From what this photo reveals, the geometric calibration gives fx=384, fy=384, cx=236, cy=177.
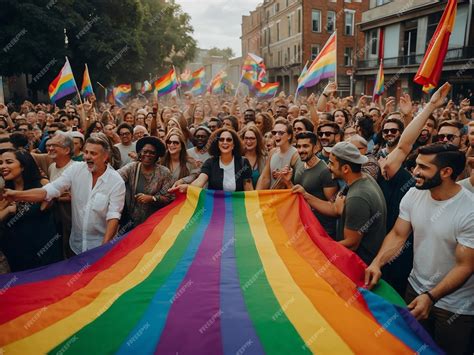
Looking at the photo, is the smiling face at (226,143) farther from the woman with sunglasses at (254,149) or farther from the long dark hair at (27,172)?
the long dark hair at (27,172)

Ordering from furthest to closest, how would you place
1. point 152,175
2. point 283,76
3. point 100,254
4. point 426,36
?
point 283,76 < point 426,36 < point 152,175 < point 100,254

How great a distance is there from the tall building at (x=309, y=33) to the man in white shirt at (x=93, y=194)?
31884 mm

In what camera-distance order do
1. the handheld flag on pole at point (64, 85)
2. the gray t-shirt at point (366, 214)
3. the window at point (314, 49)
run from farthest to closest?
the window at point (314, 49) < the handheld flag on pole at point (64, 85) < the gray t-shirt at point (366, 214)

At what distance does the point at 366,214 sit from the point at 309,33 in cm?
4027

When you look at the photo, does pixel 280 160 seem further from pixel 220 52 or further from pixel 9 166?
pixel 220 52

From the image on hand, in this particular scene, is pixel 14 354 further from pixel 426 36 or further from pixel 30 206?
pixel 426 36

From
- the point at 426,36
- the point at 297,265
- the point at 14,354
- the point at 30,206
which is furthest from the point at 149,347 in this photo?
the point at 426,36

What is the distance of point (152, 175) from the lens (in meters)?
4.48

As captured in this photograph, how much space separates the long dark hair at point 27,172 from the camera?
3.57m

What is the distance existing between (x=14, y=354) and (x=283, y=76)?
153 feet

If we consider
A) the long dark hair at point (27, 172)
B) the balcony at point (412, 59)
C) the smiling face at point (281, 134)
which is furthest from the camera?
the balcony at point (412, 59)

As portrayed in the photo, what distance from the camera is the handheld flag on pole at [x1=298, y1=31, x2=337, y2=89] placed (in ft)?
30.6

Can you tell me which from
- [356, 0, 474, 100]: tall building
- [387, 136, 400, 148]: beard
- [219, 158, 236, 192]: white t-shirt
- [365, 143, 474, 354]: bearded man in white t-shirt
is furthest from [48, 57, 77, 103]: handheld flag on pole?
[356, 0, 474, 100]: tall building

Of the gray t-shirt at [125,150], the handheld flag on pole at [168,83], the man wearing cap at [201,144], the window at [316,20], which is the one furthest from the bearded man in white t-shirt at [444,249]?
the window at [316,20]
